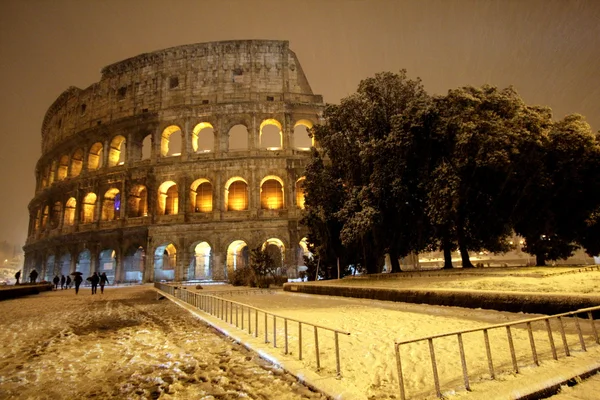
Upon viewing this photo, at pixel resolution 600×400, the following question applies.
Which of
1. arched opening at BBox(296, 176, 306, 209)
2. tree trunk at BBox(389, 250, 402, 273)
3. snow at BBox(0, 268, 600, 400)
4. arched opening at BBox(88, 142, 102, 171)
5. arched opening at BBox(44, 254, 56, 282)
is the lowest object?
snow at BBox(0, 268, 600, 400)

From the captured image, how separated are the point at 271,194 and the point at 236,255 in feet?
18.9

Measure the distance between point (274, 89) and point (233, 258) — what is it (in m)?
14.7

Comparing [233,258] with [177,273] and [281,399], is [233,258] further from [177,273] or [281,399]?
[281,399]

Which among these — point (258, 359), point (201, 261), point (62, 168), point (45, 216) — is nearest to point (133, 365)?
point (258, 359)

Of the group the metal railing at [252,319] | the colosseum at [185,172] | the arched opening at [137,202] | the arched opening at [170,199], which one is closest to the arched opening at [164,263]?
the colosseum at [185,172]

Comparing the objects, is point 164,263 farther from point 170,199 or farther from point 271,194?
point 271,194

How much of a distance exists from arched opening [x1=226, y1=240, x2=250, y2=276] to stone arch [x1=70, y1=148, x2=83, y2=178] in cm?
1866

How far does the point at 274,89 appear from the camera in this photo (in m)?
30.4

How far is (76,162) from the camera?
1379 inches

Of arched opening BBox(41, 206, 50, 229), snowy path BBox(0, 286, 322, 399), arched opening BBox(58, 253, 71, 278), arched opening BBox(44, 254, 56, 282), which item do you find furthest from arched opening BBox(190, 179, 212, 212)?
snowy path BBox(0, 286, 322, 399)

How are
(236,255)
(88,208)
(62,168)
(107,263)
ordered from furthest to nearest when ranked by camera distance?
(62,168), (88,208), (107,263), (236,255)

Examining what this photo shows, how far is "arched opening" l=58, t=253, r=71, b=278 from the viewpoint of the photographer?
31248 millimetres

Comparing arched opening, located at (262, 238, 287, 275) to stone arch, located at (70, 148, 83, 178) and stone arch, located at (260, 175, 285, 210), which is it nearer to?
stone arch, located at (260, 175, 285, 210)

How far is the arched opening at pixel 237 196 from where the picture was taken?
96.1 ft
